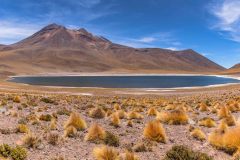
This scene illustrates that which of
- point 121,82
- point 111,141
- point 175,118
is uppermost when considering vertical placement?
point 121,82

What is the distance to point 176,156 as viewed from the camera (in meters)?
8.48

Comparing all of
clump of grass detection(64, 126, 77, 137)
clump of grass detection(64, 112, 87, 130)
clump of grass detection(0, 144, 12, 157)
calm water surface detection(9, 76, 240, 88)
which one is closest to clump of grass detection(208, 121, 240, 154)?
clump of grass detection(64, 126, 77, 137)

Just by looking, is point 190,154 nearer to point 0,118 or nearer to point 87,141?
point 87,141

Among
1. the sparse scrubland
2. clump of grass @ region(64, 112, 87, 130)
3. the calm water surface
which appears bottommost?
the sparse scrubland

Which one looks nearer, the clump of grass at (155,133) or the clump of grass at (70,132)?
the clump of grass at (155,133)

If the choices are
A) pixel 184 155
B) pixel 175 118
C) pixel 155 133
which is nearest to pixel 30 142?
pixel 155 133

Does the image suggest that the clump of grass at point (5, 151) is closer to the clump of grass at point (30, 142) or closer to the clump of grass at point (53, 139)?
the clump of grass at point (30, 142)

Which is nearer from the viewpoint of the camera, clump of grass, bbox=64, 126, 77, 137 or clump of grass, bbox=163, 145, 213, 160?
clump of grass, bbox=163, 145, 213, 160

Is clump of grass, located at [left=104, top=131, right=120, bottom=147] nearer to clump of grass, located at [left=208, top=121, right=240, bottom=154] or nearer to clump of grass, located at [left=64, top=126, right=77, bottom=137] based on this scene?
clump of grass, located at [left=64, top=126, right=77, bottom=137]

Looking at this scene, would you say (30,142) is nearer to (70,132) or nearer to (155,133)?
(70,132)

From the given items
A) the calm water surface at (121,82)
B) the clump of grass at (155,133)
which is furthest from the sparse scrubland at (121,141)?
the calm water surface at (121,82)

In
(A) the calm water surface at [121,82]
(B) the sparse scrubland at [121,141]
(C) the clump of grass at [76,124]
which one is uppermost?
(A) the calm water surface at [121,82]

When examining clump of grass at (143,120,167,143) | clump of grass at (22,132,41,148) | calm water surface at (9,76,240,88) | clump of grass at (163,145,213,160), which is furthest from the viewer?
calm water surface at (9,76,240,88)

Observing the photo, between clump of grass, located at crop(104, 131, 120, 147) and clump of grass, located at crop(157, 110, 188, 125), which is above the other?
clump of grass, located at crop(157, 110, 188, 125)
